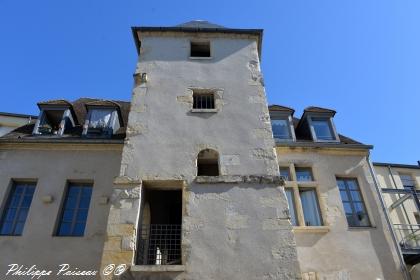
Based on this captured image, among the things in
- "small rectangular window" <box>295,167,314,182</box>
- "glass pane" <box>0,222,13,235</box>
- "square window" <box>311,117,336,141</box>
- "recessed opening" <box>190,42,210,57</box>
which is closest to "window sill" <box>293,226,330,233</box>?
"small rectangular window" <box>295,167,314,182</box>

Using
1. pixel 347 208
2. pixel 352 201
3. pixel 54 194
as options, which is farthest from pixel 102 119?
pixel 352 201

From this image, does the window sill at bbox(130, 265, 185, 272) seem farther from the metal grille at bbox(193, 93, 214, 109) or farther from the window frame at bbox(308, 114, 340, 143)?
the window frame at bbox(308, 114, 340, 143)

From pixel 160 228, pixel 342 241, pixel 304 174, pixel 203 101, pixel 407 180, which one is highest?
pixel 407 180

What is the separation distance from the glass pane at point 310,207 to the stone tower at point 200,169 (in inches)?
88.0

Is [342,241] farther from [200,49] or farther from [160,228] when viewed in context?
[200,49]

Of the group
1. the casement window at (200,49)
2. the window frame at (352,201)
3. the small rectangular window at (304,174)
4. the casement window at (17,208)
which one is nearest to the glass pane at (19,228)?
the casement window at (17,208)

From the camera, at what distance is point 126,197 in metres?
5.89

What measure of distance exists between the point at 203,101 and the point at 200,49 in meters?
2.34

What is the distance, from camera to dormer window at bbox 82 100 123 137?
9.08 m

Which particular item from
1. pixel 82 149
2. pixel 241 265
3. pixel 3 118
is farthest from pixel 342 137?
pixel 3 118

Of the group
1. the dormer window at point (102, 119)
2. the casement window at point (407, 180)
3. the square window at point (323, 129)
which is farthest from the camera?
the casement window at point (407, 180)

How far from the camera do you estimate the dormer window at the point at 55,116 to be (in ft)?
30.3

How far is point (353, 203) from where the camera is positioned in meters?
8.20

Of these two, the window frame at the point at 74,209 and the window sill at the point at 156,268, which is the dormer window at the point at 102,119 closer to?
the window frame at the point at 74,209
